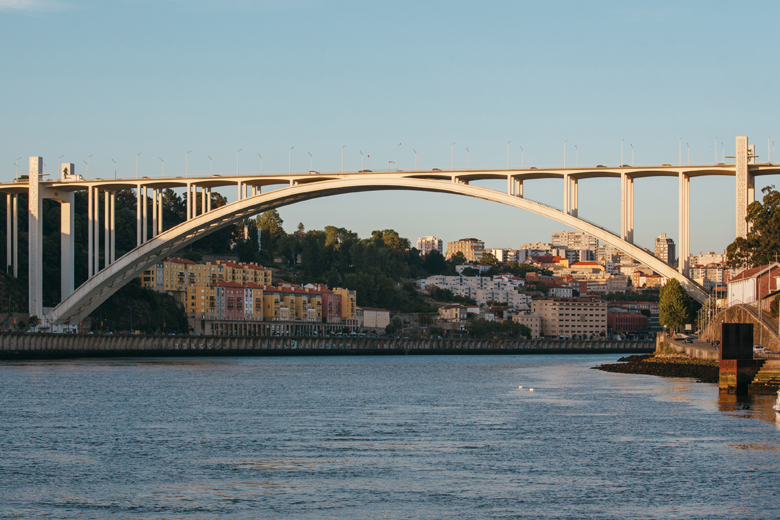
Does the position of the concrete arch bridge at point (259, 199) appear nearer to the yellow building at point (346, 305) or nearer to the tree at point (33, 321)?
the tree at point (33, 321)

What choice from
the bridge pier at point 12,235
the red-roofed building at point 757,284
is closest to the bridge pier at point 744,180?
the red-roofed building at point 757,284

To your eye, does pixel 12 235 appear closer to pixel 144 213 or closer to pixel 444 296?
pixel 144 213

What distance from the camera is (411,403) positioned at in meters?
31.9

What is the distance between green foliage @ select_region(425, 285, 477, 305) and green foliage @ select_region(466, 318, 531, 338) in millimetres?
16974

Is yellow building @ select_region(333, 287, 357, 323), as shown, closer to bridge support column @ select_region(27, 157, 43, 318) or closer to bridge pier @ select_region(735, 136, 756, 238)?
bridge support column @ select_region(27, 157, 43, 318)

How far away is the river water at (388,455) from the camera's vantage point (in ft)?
51.0

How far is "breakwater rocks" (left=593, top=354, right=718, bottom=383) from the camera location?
40219 mm

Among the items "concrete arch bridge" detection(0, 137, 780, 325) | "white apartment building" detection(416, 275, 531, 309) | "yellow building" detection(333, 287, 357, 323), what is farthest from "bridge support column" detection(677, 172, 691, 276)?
"white apartment building" detection(416, 275, 531, 309)

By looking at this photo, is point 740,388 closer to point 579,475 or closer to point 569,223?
point 579,475

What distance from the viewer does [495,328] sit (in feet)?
445

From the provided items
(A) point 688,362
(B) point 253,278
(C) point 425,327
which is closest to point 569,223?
(A) point 688,362

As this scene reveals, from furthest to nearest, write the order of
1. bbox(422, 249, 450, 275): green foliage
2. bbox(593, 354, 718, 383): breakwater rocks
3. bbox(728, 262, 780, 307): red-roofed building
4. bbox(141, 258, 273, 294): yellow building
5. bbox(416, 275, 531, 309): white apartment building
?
bbox(422, 249, 450, 275): green foliage, bbox(416, 275, 531, 309): white apartment building, bbox(141, 258, 273, 294): yellow building, bbox(728, 262, 780, 307): red-roofed building, bbox(593, 354, 718, 383): breakwater rocks

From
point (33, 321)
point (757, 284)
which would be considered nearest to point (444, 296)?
point (33, 321)

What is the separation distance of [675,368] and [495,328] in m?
91.2
